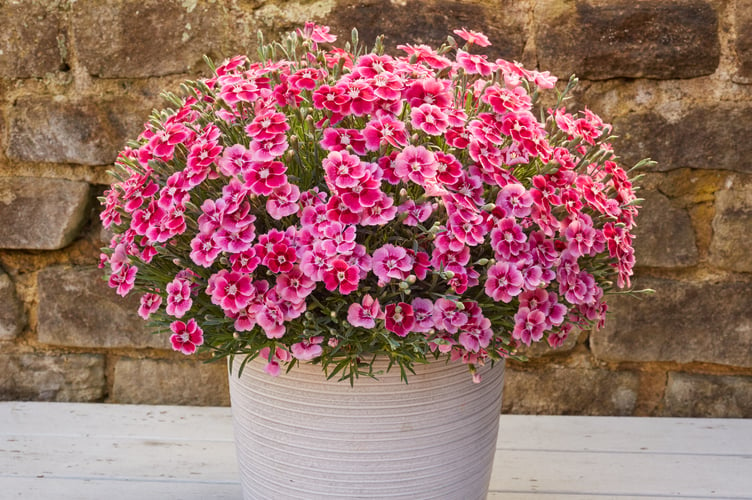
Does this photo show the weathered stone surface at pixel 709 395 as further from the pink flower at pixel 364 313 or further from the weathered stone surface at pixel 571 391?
the pink flower at pixel 364 313

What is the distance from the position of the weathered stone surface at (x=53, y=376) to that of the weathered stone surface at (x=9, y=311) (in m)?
0.07

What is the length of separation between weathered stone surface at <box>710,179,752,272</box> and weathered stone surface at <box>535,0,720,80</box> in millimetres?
279

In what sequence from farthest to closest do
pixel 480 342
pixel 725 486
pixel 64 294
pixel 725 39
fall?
pixel 64 294
pixel 725 39
pixel 725 486
pixel 480 342

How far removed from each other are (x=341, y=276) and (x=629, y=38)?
1093mm

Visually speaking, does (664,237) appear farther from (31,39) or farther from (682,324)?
(31,39)

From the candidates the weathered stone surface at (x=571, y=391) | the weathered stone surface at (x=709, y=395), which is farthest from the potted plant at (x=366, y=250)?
the weathered stone surface at (x=709, y=395)

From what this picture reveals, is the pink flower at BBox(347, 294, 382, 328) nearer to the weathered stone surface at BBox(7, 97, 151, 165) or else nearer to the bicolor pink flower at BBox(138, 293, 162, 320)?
the bicolor pink flower at BBox(138, 293, 162, 320)

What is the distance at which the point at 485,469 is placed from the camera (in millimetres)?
1115

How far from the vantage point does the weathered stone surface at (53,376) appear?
185 cm

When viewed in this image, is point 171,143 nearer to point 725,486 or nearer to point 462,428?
point 462,428

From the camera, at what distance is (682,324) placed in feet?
5.57

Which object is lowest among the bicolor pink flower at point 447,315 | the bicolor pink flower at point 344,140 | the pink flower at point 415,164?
the bicolor pink flower at point 447,315

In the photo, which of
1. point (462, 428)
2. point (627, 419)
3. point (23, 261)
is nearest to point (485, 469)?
point (462, 428)

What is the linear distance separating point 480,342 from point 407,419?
0.56 feet
